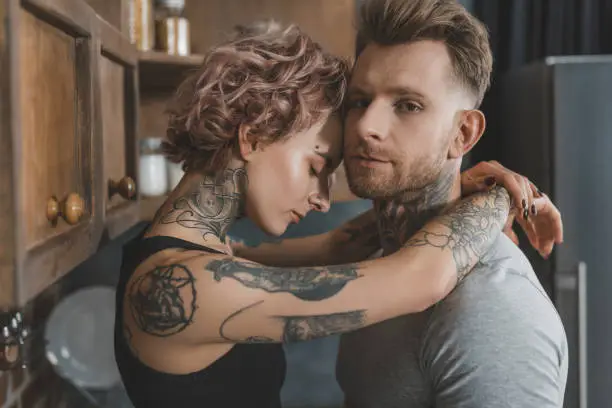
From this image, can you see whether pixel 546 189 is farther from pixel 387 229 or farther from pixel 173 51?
pixel 173 51

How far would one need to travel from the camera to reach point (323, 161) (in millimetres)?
1103

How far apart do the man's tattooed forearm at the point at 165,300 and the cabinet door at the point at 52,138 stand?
12 centimetres

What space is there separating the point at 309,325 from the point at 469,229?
31cm

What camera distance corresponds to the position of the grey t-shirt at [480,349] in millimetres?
979

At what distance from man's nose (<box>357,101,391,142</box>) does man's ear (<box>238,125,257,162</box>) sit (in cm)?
18

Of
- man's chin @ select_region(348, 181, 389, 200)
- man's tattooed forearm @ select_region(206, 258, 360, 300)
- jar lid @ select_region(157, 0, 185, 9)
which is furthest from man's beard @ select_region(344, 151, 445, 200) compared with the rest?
jar lid @ select_region(157, 0, 185, 9)

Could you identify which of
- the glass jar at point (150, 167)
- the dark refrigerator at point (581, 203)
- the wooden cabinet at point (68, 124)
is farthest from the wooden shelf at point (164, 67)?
the dark refrigerator at point (581, 203)

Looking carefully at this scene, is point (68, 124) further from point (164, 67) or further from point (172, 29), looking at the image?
point (172, 29)

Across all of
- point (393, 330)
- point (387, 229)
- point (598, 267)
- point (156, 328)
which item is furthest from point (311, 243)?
point (598, 267)

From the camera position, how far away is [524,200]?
117 cm

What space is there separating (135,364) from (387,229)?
51 cm

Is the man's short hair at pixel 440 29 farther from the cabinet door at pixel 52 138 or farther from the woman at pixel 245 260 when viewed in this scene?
the cabinet door at pixel 52 138

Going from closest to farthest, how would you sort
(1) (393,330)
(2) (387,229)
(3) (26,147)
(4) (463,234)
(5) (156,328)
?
(3) (26,147), (5) (156,328), (4) (463,234), (1) (393,330), (2) (387,229)

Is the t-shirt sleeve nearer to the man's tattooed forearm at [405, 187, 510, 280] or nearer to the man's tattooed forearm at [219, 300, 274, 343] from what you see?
the man's tattooed forearm at [405, 187, 510, 280]
